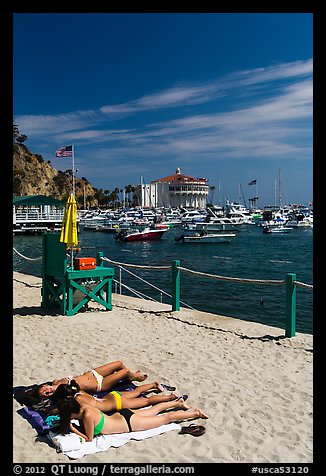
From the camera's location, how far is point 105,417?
168 inches

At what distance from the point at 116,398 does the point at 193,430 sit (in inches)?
32.7

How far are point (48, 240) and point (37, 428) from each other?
5.71 meters

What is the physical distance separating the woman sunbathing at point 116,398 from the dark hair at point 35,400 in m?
0.22

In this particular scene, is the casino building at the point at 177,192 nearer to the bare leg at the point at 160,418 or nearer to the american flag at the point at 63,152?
the american flag at the point at 63,152

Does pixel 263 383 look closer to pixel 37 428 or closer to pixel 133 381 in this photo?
pixel 133 381

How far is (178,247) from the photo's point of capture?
47.8 m

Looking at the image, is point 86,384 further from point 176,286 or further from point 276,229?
point 276,229

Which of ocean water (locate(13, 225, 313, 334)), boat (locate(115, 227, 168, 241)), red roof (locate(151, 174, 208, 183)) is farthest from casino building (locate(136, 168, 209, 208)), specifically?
ocean water (locate(13, 225, 313, 334))

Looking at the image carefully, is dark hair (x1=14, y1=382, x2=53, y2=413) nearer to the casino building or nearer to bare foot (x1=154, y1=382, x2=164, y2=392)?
bare foot (x1=154, y1=382, x2=164, y2=392)

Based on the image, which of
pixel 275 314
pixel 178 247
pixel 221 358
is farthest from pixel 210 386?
pixel 178 247

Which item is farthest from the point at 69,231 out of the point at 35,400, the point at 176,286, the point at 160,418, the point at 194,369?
the point at 160,418

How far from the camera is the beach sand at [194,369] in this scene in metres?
4.00

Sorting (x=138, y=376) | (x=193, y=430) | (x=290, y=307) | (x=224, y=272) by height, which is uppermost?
(x=290, y=307)
